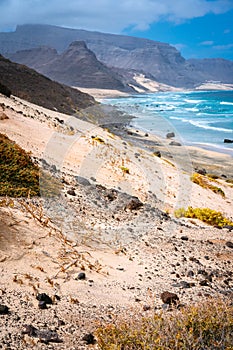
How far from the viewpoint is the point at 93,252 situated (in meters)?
7.77

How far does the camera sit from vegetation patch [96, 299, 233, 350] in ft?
13.8

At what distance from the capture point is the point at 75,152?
1606 centimetres

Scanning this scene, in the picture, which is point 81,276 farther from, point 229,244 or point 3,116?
point 3,116

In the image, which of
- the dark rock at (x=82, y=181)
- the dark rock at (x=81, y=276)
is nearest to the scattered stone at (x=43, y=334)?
the dark rock at (x=81, y=276)

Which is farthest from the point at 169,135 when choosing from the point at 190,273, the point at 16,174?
the point at 190,273

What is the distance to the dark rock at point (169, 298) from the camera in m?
6.27

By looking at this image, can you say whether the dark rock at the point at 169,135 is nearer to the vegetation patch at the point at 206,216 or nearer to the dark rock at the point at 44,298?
the vegetation patch at the point at 206,216

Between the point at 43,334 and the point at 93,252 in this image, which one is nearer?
the point at 43,334

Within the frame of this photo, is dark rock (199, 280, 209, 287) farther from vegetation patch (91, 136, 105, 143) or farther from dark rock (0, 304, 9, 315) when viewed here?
vegetation patch (91, 136, 105, 143)

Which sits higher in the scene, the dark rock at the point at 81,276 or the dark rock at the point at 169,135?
the dark rock at the point at 169,135

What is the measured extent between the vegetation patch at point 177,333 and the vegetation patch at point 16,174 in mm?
4806

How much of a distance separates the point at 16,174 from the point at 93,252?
3.02 meters

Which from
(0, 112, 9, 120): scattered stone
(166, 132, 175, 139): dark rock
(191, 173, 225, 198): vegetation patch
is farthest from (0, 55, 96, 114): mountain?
(191, 173, 225, 198): vegetation patch

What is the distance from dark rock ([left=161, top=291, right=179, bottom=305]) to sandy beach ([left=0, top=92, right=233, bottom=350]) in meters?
0.10
